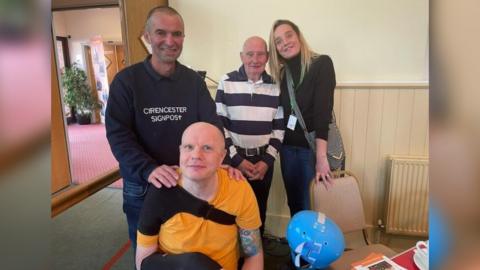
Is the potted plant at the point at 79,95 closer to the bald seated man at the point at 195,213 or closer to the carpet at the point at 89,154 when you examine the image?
the carpet at the point at 89,154

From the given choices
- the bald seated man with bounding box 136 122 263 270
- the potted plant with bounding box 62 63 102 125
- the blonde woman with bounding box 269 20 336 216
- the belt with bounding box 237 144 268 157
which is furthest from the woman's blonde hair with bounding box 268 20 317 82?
the potted plant with bounding box 62 63 102 125

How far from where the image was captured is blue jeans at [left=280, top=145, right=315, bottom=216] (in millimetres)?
1956

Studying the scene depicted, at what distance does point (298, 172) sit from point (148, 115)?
1.08 meters

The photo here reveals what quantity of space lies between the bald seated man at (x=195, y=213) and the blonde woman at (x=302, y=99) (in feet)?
2.45

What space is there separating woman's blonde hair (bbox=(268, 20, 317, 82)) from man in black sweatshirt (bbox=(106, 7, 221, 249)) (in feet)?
2.17

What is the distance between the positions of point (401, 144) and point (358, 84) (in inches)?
22.2

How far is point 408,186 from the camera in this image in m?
2.26

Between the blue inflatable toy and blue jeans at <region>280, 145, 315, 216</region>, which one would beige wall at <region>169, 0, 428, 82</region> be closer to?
blue jeans at <region>280, 145, 315, 216</region>

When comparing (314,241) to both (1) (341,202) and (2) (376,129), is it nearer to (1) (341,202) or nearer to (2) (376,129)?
(1) (341,202)

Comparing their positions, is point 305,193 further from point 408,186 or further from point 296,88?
point 408,186

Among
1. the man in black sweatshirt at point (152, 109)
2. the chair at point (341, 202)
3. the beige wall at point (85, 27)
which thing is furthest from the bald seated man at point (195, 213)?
the beige wall at point (85, 27)

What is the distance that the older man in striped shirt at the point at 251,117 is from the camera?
6.30ft

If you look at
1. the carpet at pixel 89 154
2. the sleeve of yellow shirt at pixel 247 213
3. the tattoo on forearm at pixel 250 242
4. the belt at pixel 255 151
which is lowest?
the carpet at pixel 89 154

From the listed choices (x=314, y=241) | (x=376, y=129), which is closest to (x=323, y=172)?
(x=314, y=241)
